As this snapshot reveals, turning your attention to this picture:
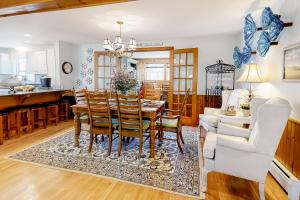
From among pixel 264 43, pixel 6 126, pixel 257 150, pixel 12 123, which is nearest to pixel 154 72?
pixel 12 123

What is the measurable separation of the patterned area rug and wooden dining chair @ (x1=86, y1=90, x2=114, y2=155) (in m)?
0.29

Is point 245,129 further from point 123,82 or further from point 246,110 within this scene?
point 123,82

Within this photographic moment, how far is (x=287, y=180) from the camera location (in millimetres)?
2129

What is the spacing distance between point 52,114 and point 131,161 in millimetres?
3337

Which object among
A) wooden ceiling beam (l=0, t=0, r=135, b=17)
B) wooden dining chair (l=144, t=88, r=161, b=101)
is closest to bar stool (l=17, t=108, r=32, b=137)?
wooden ceiling beam (l=0, t=0, r=135, b=17)

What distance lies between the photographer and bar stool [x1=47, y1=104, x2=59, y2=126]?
495 centimetres

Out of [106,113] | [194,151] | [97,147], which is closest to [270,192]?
[194,151]

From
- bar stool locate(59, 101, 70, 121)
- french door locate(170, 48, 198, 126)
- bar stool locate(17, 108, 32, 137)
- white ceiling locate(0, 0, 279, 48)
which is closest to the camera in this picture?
white ceiling locate(0, 0, 279, 48)

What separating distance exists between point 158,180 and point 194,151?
117 cm

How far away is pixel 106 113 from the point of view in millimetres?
3055

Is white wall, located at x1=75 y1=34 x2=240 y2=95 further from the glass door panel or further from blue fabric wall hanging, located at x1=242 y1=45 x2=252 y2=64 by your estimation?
the glass door panel

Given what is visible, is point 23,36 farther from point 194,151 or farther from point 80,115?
point 194,151

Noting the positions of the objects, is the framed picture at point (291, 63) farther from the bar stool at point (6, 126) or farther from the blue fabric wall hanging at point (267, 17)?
the bar stool at point (6, 126)

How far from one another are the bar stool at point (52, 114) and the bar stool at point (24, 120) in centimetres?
55
